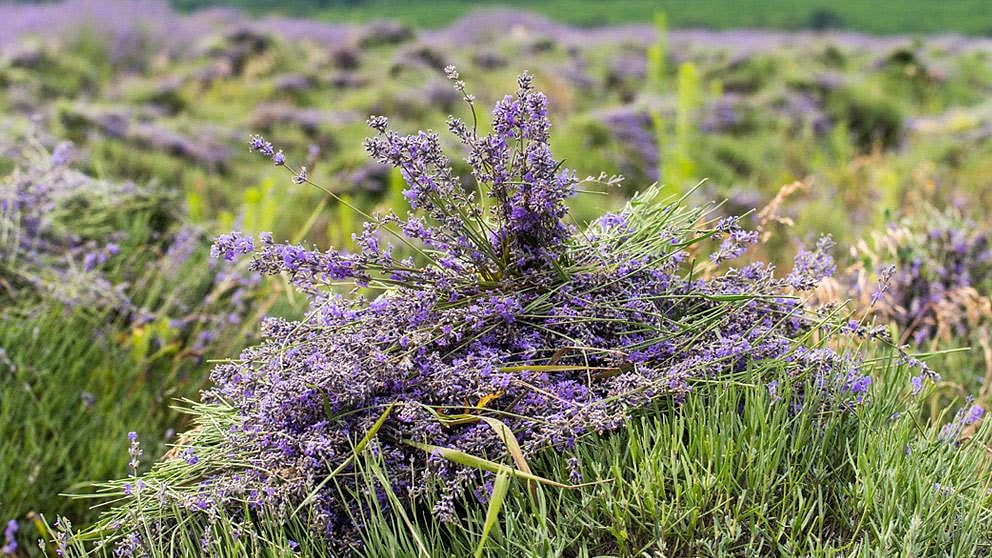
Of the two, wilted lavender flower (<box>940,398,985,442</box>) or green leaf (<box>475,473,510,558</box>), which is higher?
green leaf (<box>475,473,510,558</box>)

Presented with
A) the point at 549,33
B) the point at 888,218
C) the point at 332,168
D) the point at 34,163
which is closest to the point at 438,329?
the point at 888,218

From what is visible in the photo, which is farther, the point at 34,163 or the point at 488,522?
the point at 34,163

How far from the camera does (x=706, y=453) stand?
1.53 metres

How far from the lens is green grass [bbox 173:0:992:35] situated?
31.7 metres

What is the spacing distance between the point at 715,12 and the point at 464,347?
36916 mm

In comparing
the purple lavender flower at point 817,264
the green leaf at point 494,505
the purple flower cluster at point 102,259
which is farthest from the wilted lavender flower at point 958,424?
the purple flower cluster at point 102,259

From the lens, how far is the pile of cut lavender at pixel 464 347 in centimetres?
157

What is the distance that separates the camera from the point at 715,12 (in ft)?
→ 118

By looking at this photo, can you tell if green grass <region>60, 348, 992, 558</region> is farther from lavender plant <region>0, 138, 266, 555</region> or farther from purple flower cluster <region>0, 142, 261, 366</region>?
purple flower cluster <region>0, 142, 261, 366</region>

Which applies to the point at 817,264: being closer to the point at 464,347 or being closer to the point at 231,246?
the point at 464,347

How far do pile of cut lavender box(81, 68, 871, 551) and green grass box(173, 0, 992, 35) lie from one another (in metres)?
28.8

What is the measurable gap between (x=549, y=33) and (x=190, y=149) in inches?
695

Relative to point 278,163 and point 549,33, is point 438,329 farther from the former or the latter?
point 549,33

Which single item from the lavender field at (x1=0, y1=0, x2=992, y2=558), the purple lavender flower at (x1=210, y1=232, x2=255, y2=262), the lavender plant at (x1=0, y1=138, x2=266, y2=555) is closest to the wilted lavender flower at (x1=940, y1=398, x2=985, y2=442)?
the lavender field at (x1=0, y1=0, x2=992, y2=558)
